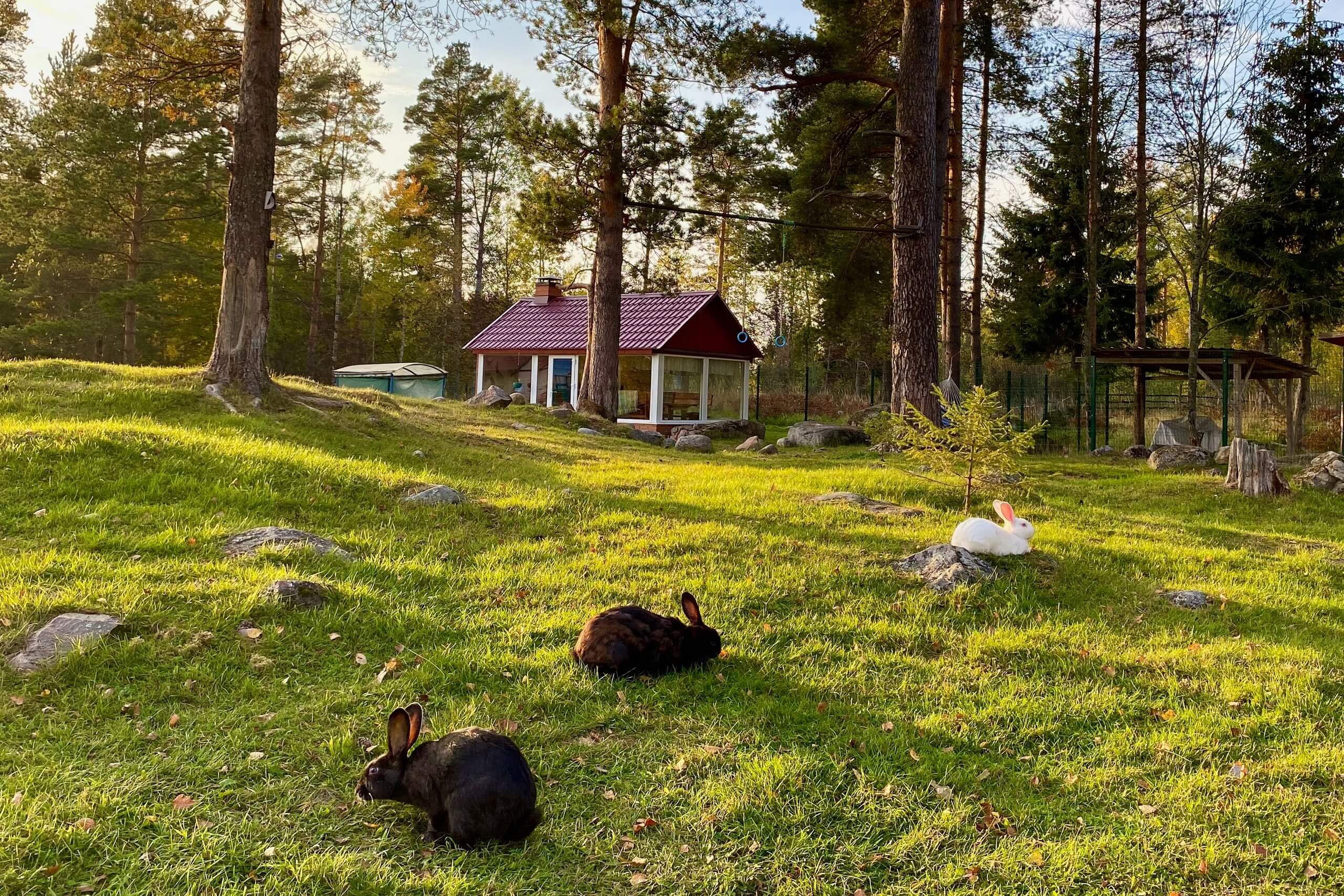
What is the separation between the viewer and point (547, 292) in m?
30.3

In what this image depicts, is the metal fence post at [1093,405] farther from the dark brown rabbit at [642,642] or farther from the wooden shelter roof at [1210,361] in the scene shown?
the dark brown rabbit at [642,642]

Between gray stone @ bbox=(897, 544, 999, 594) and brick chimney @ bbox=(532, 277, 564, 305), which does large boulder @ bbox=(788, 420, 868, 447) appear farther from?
brick chimney @ bbox=(532, 277, 564, 305)

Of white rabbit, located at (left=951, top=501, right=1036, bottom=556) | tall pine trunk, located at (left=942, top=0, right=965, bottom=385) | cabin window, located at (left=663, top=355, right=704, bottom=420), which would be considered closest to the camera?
white rabbit, located at (left=951, top=501, right=1036, bottom=556)

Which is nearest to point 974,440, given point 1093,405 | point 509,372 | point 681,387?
point 1093,405

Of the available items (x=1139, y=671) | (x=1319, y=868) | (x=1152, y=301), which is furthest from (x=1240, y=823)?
(x=1152, y=301)

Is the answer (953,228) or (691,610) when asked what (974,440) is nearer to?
(691,610)

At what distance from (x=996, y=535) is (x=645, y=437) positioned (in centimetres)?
1148

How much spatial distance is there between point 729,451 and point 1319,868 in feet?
42.7

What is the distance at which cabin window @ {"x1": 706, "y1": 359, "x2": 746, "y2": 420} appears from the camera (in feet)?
88.7

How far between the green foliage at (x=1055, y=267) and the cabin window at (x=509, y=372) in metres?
15.2

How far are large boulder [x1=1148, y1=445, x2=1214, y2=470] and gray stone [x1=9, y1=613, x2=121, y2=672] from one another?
13392mm

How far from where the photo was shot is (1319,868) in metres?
2.80

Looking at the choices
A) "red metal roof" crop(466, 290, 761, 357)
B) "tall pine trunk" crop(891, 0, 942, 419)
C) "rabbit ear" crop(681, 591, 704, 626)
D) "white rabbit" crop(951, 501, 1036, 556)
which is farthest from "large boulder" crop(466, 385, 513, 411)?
"rabbit ear" crop(681, 591, 704, 626)

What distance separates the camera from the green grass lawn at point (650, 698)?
2750 millimetres
